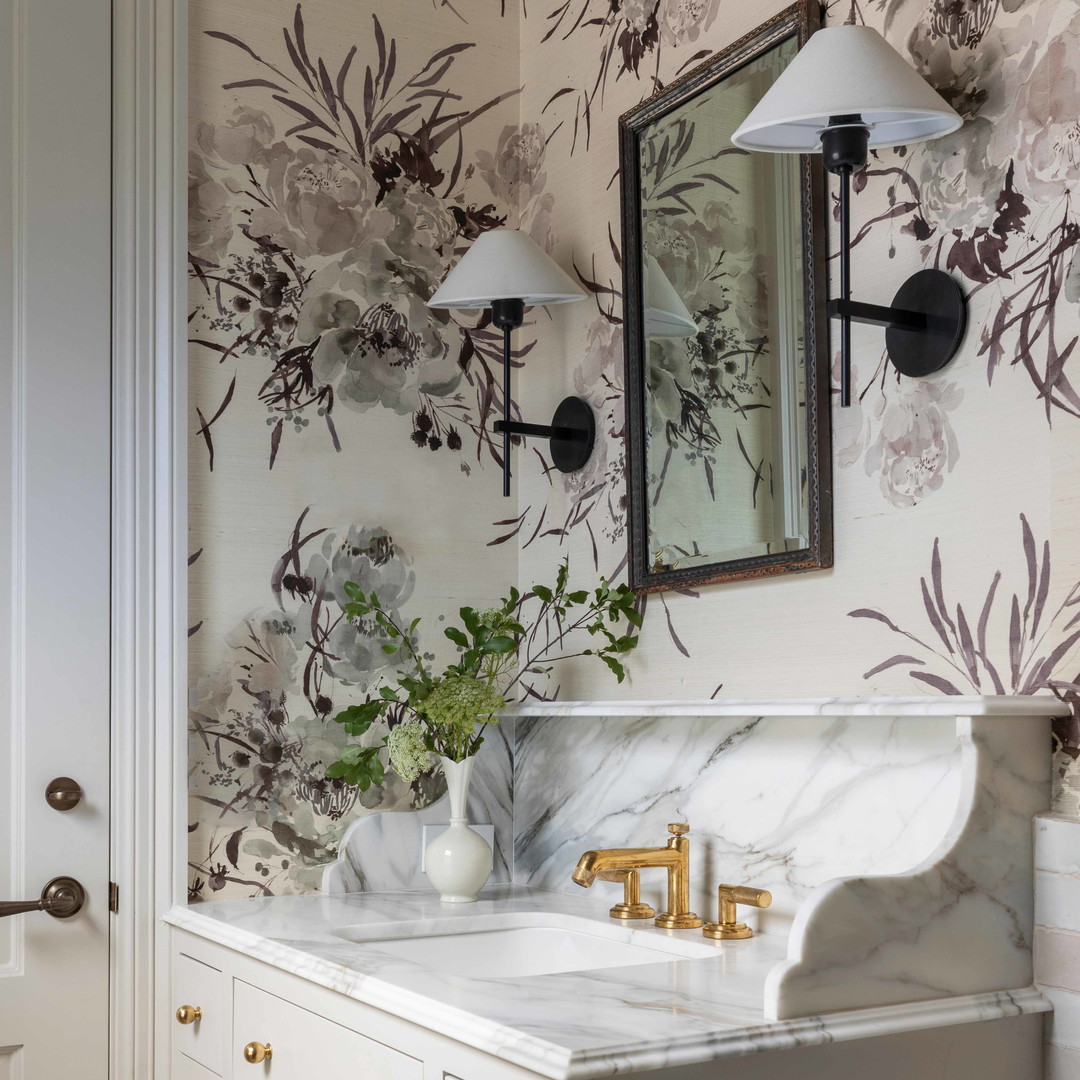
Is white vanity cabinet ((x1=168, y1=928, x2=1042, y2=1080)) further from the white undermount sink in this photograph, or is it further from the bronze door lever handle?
the bronze door lever handle

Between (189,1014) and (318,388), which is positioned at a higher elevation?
(318,388)

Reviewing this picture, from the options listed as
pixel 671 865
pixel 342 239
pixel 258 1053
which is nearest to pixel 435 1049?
pixel 258 1053

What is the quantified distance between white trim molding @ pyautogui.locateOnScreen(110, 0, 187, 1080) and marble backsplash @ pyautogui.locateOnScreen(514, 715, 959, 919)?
21.3 inches

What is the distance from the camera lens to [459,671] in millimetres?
1892

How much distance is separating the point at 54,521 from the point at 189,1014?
70 cm

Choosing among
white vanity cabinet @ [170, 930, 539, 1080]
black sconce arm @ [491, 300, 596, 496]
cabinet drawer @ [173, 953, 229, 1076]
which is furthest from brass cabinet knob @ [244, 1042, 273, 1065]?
black sconce arm @ [491, 300, 596, 496]

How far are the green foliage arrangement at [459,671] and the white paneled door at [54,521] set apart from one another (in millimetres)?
361

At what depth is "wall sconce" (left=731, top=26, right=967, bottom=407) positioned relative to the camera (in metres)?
1.29

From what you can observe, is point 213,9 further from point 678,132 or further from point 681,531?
point 681,531

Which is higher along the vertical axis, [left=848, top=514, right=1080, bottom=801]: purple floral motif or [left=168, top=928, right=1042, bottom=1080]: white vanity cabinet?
[left=848, top=514, right=1080, bottom=801]: purple floral motif

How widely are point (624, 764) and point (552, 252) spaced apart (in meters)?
0.82

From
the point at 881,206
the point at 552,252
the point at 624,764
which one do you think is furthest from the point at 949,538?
the point at 552,252

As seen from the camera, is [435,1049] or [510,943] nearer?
[435,1049]

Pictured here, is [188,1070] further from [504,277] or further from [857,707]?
[504,277]
